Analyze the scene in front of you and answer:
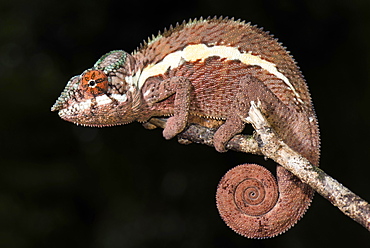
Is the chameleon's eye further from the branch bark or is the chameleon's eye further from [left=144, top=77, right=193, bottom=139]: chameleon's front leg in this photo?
the branch bark

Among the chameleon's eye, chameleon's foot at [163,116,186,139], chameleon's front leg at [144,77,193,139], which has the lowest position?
chameleon's foot at [163,116,186,139]

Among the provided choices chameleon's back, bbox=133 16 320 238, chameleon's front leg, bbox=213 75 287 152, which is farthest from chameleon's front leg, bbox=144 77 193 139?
chameleon's front leg, bbox=213 75 287 152

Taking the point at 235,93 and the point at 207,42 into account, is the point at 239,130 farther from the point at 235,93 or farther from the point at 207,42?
the point at 207,42

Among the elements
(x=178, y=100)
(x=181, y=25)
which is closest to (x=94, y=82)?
(x=178, y=100)

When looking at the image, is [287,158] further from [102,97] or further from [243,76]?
[102,97]

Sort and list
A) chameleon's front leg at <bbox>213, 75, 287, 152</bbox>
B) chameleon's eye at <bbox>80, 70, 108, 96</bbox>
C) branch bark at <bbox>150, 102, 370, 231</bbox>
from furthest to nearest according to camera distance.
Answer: chameleon's eye at <bbox>80, 70, 108, 96</bbox> < chameleon's front leg at <bbox>213, 75, 287, 152</bbox> < branch bark at <bbox>150, 102, 370, 231</bbox>

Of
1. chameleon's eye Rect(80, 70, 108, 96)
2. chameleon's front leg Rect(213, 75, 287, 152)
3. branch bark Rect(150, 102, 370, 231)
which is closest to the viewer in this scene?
branch bark Rect(150, 102, 370, 231)

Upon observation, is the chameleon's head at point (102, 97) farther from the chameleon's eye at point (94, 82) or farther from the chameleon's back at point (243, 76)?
the chameleon's back at point (243, 76)
